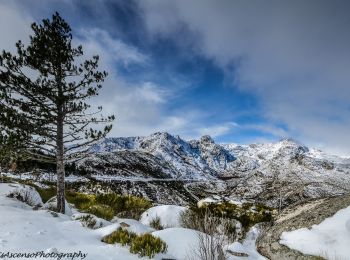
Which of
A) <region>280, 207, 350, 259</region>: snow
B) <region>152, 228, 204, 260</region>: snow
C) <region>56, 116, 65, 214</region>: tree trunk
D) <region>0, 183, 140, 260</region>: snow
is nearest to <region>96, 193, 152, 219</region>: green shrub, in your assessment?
<region>56, 116, 65, 214</region>: tree trunk

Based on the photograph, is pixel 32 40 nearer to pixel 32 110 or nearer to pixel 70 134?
pixel 32 110

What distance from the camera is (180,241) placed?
26.3 ft

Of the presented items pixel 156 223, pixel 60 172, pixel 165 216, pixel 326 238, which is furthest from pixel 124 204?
pixel 326 238

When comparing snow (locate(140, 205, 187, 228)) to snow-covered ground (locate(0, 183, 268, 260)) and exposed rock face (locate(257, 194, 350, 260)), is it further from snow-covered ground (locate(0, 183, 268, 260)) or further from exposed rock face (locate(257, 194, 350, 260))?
exposed rock face (locate(257, 194, 350, 260))

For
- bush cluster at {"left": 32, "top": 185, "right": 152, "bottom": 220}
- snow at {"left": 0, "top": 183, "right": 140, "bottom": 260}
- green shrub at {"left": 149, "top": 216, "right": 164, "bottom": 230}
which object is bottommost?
snow at {"left": 0, "top": 183, "right": 140, "bottom": 260}

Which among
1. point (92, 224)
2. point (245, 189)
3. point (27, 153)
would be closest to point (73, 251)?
point (92, 224)

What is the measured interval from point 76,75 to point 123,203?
8.64 metres

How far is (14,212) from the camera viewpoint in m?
9.73

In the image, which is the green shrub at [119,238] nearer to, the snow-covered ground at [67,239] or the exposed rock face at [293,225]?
the snow-covered ground at [67,239]

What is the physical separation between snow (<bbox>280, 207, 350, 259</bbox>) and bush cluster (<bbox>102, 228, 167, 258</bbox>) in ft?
9.91

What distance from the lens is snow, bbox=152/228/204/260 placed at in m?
7.35

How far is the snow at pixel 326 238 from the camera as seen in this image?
5.93m

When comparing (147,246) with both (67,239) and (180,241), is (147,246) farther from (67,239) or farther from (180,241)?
(67,239)

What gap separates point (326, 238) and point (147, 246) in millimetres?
4054
